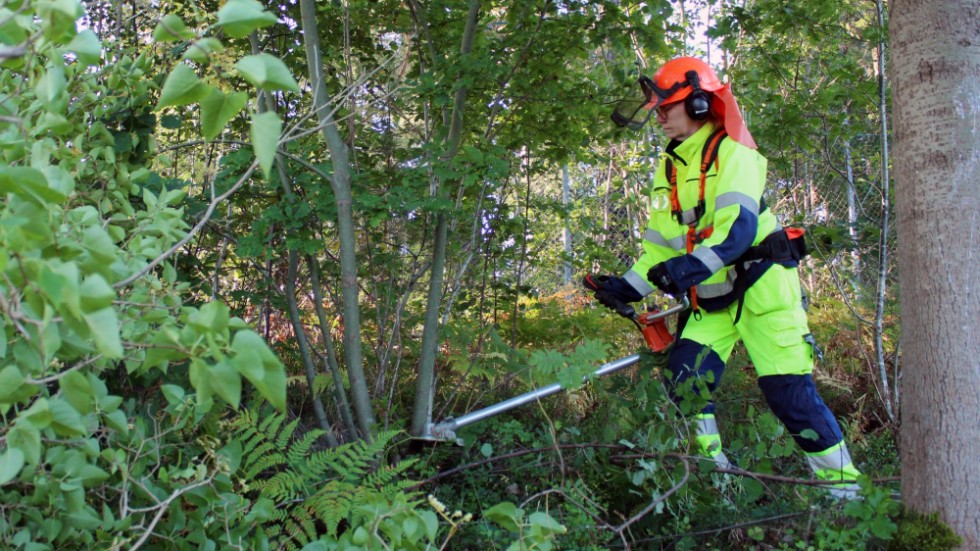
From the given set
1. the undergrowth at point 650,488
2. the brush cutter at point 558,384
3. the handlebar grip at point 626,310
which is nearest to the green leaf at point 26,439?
the undergrowth at point 650,488

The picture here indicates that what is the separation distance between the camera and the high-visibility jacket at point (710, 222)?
3531mm

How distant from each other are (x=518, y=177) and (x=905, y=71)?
2.99 metres

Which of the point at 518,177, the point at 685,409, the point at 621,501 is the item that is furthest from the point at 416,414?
the point at 518,177

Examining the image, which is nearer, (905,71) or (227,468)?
(227,468)

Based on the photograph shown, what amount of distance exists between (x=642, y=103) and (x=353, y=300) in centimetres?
189

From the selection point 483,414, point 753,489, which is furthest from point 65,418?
point 483,414

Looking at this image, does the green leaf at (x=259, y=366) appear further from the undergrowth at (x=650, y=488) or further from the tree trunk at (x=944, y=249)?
the tree trunk at (x=944, y=249)

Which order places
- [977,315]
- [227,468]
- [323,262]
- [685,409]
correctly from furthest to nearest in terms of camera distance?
1. [323,262]
2. [685,409]
3. [977,315]
4. [227,468]

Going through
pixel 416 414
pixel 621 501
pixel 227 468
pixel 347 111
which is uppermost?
pixel 347 111

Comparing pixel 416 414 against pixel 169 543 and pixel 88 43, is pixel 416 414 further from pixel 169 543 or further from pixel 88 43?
pixel 88 43

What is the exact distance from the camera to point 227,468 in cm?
209

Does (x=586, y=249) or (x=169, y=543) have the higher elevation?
(x=586, y=249)

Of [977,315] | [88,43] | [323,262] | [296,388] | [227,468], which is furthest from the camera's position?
[296,388]

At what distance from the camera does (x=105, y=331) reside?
96cm
